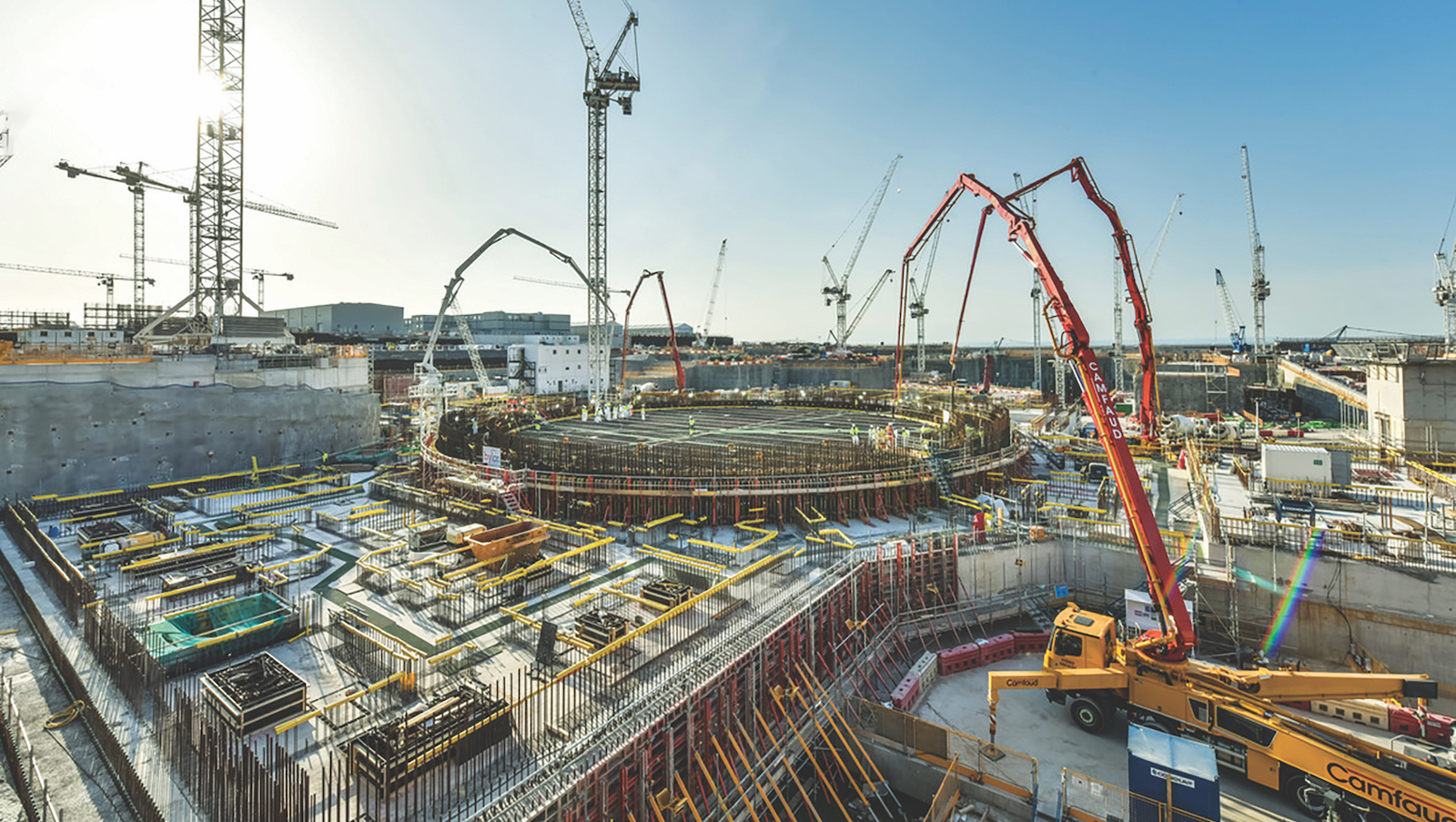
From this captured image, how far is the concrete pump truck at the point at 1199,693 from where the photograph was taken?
10.2 metres

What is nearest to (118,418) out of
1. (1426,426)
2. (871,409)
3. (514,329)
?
(871,409)

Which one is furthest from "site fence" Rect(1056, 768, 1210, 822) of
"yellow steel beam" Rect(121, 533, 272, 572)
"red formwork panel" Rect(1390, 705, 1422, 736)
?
"yellow steel beam" Rect(121, 533, 272, 572)

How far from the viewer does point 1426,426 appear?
25141 mm

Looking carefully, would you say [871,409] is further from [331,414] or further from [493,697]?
[493,697]

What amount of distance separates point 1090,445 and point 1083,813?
2600 cm

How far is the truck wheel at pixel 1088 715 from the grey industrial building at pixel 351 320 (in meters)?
114

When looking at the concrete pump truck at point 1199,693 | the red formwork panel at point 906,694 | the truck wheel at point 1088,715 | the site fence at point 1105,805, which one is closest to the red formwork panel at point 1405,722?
the concrete pump truck at point 1199,693

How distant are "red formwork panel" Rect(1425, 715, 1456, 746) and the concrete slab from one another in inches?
168

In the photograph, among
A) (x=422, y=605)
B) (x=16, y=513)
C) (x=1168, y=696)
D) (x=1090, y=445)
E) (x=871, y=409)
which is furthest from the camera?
(x=871, y=409)

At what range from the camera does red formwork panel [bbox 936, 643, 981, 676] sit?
15961mm

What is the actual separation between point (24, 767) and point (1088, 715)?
18.3 metres

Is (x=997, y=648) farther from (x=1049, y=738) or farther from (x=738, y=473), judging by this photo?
(x=738, y=473)

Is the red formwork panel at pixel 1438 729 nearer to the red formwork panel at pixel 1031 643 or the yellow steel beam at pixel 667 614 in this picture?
the red formwork panel at pixel 1031 643

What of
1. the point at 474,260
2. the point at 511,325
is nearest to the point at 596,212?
the point at 474,260
